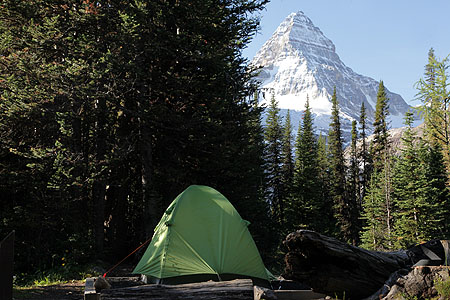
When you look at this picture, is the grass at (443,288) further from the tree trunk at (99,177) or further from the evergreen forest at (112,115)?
the tree trunk at (99,177)

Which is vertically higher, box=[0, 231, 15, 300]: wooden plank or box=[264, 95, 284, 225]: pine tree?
box=[264, 95, 284, 225]: pine tree

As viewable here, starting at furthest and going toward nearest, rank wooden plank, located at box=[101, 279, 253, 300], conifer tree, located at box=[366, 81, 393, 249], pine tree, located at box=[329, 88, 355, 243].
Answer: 1. pine tree, located at box=[329, 88, 355, 243]
2. conifer tree, located at box=[366, 81, 393, 249]
3. wooden plank, located at box=[101, 279, 253, 300]

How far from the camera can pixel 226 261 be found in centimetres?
863

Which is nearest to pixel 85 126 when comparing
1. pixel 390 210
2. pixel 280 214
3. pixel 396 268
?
pixel 396 268

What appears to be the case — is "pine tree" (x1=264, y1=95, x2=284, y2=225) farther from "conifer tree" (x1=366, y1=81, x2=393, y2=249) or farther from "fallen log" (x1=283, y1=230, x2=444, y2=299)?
"fallen log" (x1=283, y1=230, x2=444, y2=299)

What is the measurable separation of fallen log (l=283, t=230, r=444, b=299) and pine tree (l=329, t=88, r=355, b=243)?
161 feet

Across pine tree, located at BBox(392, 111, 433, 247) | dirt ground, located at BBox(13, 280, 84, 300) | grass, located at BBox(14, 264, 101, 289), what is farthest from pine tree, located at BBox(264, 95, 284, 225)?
dirt ground, located at BBox(13, 280, 84, 300)

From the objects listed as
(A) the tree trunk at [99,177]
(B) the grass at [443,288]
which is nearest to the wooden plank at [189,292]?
(B) the grass at [443,288]

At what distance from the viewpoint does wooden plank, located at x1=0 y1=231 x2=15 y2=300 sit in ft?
11.9

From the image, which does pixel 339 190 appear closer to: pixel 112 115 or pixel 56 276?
pixel 112 115

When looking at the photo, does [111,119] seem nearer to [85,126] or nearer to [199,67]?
[85,126]

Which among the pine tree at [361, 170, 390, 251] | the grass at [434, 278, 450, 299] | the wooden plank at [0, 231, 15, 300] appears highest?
the wooden plank at [0, 231, 15, 300]

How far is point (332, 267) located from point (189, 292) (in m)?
2.45

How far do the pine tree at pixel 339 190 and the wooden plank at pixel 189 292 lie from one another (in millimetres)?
49912
